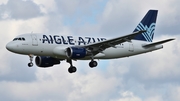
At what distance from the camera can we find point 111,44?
282 feet

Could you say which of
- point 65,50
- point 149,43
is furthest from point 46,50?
point 149,43

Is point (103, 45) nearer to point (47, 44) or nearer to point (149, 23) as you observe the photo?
point (47, 44)

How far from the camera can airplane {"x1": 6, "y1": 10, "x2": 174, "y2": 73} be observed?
82688 millimetres

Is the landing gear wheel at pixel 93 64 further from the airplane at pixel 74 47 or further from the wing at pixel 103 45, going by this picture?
the wing at pixel 103 45

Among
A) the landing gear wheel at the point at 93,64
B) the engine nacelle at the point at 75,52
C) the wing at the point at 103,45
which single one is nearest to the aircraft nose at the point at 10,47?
the engine nacelle at the point at 75,52

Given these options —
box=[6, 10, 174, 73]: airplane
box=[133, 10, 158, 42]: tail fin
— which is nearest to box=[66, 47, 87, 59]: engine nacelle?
box=[6, 10, 174, 73]: airplane

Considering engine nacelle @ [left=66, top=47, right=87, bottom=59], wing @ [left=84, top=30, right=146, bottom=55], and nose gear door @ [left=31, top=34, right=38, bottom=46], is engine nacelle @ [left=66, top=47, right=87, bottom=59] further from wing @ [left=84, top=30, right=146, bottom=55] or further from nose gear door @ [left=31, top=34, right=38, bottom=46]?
nose gear door @ [left=31, top=34, right=38, bottom=46]

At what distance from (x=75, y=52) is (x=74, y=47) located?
92cm

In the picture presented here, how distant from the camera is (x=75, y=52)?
274 feet

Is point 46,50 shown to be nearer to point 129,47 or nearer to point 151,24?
point 129,47

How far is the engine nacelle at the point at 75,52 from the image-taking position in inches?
3282

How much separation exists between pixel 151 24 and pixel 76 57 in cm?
1842

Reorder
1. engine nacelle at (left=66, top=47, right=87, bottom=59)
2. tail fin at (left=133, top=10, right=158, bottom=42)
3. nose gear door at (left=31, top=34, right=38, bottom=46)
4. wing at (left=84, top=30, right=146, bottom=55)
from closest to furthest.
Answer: nose gear door at (left=31, top=34, right=38, bottom=46) < engine nacelle at (left=66, top=47, right=87, bottom=59) < wing at (left=84, top=30, right=146, bottom=55) < tail fin at (left=133, top=10, right=158, bottom=42)

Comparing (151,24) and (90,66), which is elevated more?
(151,24)
